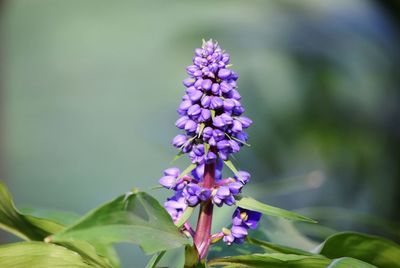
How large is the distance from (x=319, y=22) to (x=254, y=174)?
0.54m

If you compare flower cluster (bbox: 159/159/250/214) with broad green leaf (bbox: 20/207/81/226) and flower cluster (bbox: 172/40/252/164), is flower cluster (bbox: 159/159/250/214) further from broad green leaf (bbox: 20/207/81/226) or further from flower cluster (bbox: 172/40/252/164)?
broad green leaf (bbox: 20/207/81/226)

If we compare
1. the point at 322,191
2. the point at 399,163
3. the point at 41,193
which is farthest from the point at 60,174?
the point at 399,163

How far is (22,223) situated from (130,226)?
17cm

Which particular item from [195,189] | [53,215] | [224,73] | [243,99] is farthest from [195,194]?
[243,99]

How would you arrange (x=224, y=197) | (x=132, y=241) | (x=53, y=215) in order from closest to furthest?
(x=132, y=241) → (x=224, y=197) → (x=53, y=215)

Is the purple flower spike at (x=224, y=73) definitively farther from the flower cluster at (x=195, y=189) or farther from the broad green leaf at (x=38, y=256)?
the broad green leaf at (x=38, y=256)

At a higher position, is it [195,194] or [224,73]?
[224,73]

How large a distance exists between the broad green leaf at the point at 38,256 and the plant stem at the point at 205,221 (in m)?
0.09

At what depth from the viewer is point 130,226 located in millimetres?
487

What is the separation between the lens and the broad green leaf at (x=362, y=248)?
0.63 meters

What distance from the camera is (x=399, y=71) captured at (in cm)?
190

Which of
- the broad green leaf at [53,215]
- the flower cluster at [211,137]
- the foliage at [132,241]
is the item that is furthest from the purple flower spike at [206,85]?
the broad green leaf at [53,215]

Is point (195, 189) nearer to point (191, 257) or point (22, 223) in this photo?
point (191, 257)

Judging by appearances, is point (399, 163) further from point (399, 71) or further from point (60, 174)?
point (60, 174)
